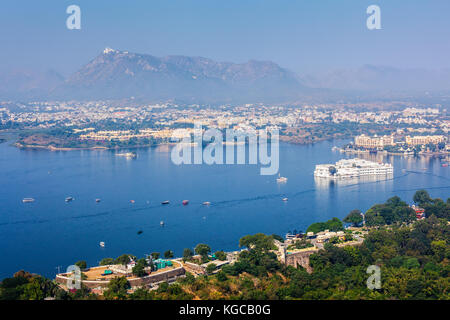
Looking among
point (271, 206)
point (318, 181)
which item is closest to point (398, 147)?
point (318, 181)

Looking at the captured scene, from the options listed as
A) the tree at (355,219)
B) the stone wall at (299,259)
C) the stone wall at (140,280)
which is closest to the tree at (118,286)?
the stone wall at (140,280)

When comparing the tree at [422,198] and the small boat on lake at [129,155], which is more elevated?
the small boat on lake at [129,155]

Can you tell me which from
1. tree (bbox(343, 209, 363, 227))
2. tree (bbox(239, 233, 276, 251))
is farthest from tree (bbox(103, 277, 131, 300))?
tree (bbox(343, 209, 363, 227))

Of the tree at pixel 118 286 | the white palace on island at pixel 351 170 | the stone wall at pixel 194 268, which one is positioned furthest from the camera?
the white palace on island at pixel 351 170

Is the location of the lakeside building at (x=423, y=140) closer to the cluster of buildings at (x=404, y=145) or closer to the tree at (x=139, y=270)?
the cluster of buildings at (x=404, y=145)

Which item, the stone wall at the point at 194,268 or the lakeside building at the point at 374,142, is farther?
the lakeside building at the point at 374,142

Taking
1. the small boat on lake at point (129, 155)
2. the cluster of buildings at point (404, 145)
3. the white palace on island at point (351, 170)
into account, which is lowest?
the white palace on island at point (351, 170)

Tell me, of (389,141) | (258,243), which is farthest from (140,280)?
(389,141)
